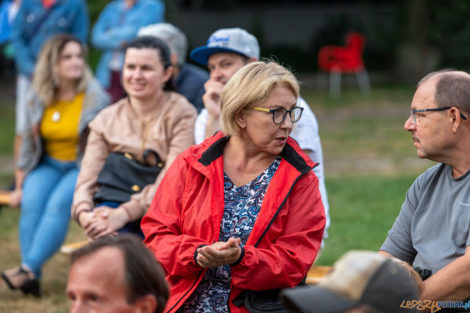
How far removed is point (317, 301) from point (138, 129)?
2760mm

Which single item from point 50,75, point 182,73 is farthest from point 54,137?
point 182,73

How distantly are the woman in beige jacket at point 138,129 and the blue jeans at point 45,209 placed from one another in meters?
0.93

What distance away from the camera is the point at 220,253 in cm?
297

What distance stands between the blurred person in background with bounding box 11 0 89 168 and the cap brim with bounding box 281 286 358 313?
6120mm

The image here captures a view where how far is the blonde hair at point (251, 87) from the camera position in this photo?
3.32 meters

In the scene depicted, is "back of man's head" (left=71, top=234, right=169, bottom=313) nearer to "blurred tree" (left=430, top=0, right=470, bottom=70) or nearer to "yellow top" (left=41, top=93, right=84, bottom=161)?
"yellow top" (left=41, top=93, right=84, bottom=161)

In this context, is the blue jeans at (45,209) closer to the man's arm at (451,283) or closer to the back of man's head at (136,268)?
the back of man's head at (136,268)

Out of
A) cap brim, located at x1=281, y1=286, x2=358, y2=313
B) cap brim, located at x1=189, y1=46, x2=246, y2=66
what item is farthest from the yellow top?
cap brim, located at x1=281, y1=286, x2=358, y2=313

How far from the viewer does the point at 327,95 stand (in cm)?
1791

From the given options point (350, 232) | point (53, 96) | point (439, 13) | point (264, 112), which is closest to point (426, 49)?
point (439, 13)

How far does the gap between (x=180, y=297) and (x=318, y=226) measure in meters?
0.73

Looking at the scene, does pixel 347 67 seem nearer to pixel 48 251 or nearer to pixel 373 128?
pixel 373 128

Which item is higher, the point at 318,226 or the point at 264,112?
the point at 264,112

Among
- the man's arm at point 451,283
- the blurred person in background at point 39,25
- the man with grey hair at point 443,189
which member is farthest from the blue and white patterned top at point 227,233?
the blurred person in background at point 39,25
